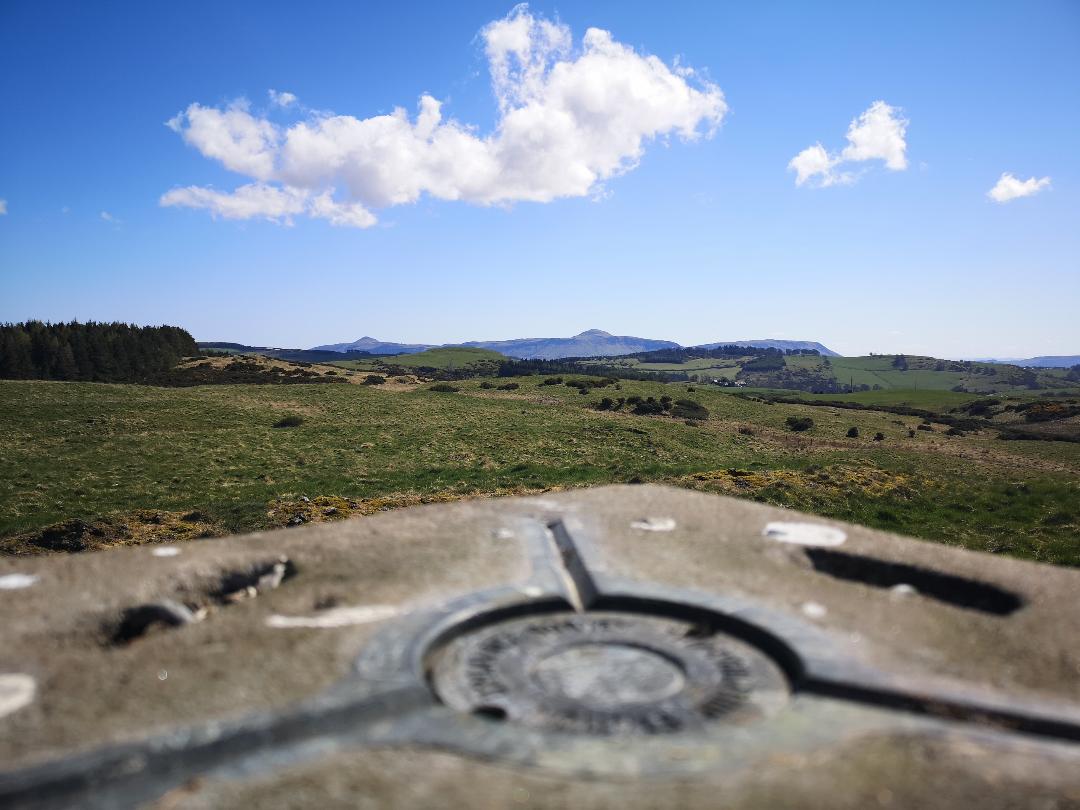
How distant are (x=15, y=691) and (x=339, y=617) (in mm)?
2256

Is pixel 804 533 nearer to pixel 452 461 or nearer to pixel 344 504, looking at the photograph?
pixel 344 504

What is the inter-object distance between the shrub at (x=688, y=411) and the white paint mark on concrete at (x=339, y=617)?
1468 inches

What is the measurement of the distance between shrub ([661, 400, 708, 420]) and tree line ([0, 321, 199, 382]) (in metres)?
45.4

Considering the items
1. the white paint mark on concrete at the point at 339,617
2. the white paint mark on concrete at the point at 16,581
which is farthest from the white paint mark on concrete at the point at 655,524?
the white paint mark on concrete at the point at 16,581

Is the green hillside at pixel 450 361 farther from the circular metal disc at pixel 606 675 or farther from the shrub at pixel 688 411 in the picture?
the circular metal disc at pixel 606 675

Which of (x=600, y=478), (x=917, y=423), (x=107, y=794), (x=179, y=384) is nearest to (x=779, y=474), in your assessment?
(x=600, y=478)

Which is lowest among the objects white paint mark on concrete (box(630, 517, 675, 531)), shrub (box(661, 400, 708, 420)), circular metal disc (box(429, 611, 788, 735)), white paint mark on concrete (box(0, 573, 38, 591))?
shrub (box(661, 400, 708, 420))

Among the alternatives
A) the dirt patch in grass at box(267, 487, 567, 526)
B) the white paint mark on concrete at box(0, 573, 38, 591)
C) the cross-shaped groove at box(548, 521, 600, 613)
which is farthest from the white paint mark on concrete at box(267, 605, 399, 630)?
the dirt patch in grass at box(267, 487, 567, 526)

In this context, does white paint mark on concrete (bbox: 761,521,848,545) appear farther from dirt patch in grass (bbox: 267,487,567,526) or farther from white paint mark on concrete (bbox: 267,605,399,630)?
dirt patch in grass (bbox: 267,487,567,526)

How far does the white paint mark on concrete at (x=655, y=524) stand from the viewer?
8483mm

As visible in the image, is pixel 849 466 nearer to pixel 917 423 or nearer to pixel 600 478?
pixel 600 478

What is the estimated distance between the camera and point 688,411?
4372 cm

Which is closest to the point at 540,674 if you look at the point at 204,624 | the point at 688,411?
the point at 204,624

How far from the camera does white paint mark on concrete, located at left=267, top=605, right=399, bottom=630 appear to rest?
5.62 m
